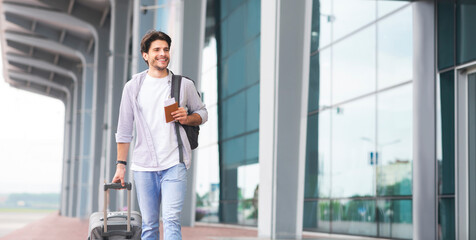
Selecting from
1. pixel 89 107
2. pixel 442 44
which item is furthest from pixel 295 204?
pixel 89 107

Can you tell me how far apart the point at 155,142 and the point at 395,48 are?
8187mm

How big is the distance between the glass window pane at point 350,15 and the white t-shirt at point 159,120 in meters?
8.87

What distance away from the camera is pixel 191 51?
→ 1488 cm

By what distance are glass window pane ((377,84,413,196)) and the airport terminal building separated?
2cm

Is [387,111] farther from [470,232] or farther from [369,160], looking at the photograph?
[470,232]

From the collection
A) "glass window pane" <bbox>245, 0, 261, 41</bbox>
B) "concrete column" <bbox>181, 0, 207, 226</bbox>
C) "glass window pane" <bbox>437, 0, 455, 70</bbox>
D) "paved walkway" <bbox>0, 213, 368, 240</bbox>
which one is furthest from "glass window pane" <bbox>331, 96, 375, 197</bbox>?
"glass window pane" <bbox>245, 0, 261, 41</bbox>

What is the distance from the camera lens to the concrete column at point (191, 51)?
1479cm

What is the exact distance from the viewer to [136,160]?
3871 mm

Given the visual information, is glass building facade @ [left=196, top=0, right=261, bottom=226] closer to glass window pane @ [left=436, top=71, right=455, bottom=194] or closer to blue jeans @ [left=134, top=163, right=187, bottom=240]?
glass window pane @ [left=436, top=71, right=455, bottom=194]

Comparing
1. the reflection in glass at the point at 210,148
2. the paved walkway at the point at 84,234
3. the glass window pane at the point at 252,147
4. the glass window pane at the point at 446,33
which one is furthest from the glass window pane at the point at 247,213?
the glass window pane at the point at 446,33

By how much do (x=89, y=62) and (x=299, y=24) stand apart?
25.2m

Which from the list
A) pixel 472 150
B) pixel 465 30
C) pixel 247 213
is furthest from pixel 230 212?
pixel 465 30

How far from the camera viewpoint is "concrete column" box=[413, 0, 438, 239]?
9508 millimetres

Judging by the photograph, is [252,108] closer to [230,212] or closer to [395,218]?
[230,212]
